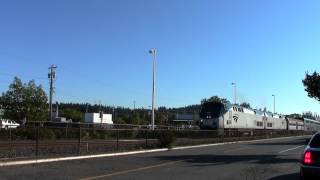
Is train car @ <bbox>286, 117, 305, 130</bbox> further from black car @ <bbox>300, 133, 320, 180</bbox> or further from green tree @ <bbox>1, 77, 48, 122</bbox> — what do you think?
black car @ <bbox>300, 133, 320, 180</bbox>

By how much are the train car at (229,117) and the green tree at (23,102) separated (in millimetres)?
23909

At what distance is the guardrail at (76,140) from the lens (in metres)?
27.3

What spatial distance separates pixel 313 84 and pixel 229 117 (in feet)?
71.9

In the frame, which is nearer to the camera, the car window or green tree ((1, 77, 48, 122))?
the car window

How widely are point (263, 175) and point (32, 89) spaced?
59.7 metres

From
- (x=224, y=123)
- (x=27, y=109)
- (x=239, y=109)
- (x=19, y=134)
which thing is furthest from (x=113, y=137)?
(x=27, y=109)

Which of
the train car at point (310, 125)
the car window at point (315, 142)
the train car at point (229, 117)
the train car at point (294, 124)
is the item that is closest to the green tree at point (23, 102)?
the train car at point (229, 117)

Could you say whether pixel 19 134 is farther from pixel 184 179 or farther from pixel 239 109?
pixel 239 109

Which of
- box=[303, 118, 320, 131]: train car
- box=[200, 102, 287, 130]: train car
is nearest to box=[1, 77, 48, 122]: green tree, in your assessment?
box=[200, 102, 287, 130]: train car

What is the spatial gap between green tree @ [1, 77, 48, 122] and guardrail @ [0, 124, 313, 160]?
25828mm

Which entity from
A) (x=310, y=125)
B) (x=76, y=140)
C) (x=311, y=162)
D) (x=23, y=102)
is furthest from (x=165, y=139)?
(x=310, y=125)

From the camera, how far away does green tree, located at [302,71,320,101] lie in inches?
1634

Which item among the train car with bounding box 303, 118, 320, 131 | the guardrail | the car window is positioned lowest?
the guardrail

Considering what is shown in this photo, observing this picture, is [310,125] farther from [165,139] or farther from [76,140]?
[76,140]
